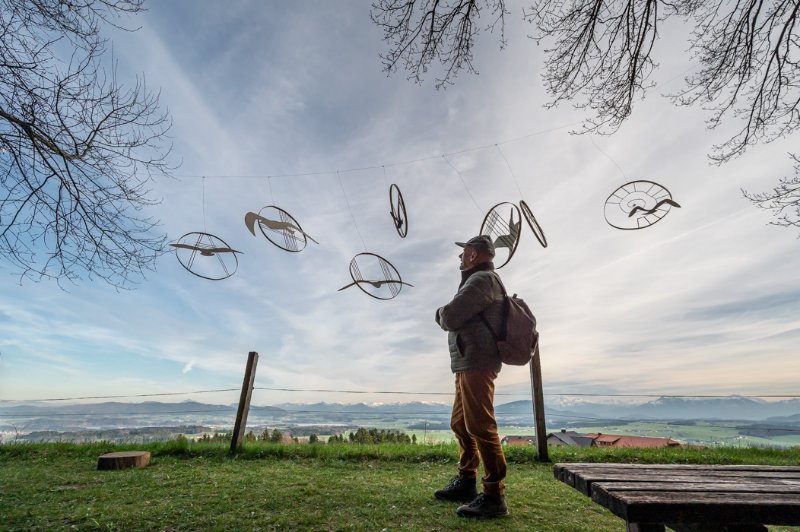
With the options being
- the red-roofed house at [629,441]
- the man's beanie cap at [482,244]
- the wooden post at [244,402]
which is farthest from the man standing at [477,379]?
the red-roofed house at [629,441]

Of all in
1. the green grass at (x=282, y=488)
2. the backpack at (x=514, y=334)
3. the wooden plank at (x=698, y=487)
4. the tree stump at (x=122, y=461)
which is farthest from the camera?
the tree stump at (x=122, y=461)

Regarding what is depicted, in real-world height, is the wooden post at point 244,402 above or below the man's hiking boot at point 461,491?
above

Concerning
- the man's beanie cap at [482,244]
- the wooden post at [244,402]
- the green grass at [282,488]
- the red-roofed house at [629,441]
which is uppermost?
the man's beanie cap at [482,244]

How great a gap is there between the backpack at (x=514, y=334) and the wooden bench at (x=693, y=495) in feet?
3.86

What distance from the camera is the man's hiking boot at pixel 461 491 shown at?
12.8 ft

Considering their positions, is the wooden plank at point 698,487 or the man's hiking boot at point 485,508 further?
the man's hiking boot at point 485,508

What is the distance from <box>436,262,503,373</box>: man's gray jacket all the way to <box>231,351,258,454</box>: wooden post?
4539 mm

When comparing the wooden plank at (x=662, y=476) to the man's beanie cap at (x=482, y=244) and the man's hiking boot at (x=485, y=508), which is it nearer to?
the man's hiking boot at (x=485, y=508)

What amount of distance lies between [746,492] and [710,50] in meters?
6.51

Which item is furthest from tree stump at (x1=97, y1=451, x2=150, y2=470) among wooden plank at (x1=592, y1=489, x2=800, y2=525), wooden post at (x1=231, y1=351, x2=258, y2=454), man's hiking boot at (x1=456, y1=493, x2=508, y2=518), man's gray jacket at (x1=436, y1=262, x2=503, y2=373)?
wooden plank at (x1=592, y1=489, x2=800, y2=525)

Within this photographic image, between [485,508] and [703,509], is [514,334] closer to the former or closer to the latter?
[485,508]

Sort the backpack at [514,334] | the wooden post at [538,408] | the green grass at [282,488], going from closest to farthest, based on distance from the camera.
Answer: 1. the green grass at [282,488]
2. the backpack at [514,334]
3. the wooden post at [538,408]

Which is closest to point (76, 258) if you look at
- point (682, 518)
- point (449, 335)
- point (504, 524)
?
point (449, 335)

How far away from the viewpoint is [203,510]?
3.60 m
